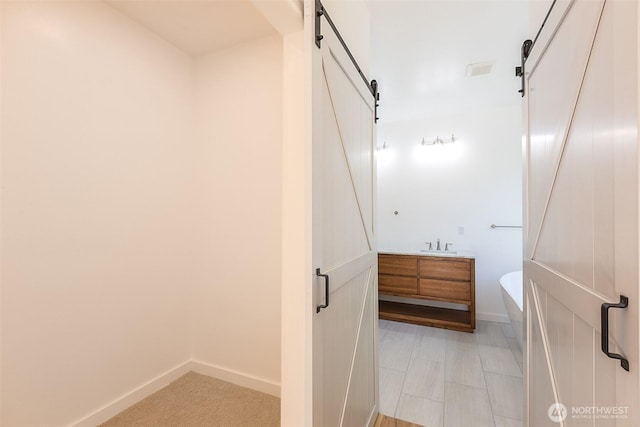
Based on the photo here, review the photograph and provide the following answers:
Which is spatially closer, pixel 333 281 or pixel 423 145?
pixel 333 281

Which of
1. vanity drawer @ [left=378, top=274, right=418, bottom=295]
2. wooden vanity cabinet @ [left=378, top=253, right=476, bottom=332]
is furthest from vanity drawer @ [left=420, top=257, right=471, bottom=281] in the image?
vanity drawer @ [left=378, top=274, right=418, bottom=295]

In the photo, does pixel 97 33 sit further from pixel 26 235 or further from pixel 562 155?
pixel 562 155

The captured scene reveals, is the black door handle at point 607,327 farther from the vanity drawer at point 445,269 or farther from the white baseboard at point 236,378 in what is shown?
the vanity drawer at point 445,269

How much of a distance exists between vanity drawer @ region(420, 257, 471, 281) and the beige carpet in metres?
2.27

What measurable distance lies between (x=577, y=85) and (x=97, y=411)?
2934 millimetres

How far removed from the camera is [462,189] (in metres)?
3.93

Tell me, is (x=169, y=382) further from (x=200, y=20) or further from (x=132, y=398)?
(x=200, y=20)

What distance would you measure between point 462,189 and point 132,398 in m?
4.15

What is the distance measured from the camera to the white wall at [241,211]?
214 centimetres

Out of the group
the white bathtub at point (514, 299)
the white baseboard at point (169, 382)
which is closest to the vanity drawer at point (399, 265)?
the white bathtub at point (514, 299)

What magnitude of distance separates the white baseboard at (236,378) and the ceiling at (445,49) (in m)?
2.79

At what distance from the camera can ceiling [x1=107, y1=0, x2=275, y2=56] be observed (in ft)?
6.09

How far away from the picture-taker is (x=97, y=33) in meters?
1.81

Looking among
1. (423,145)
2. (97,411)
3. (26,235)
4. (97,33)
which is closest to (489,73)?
(423,145)
